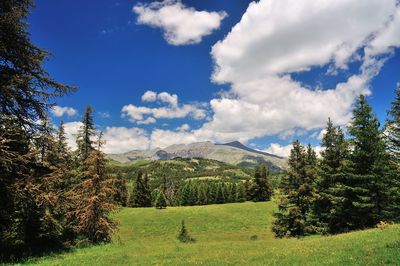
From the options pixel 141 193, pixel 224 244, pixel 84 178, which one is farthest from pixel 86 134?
pixel 141 193

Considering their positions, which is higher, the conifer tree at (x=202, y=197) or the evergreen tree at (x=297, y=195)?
the evergreen tree at (x=297, y=195)

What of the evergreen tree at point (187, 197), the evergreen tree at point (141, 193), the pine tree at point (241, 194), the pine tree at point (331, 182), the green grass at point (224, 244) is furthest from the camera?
the evergreen tree at point (187, 197)

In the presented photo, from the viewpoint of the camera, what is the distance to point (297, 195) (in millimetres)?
38000

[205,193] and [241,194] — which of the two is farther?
[205,193]

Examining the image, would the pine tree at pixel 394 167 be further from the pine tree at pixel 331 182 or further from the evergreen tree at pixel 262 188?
the evergreen tree at pixel 262 188

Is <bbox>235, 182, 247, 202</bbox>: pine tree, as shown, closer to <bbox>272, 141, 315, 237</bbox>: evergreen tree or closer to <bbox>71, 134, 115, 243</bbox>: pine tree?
<bbox>272, 141, 315, 237</bbox>: evergreen tree

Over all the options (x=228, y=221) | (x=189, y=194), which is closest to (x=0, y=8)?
(x=228, y=221)

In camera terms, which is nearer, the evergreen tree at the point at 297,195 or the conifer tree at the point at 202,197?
the evergreen tree at the point at 297,195

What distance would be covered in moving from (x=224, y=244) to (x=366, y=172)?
16.0 meters

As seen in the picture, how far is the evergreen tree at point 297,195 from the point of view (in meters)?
37.4

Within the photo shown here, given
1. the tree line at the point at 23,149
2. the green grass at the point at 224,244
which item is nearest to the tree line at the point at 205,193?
the green grass at the point at 224,244

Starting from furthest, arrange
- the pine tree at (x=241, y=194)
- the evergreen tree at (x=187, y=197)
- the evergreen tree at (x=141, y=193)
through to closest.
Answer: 1. the evergreen tree at (x=187, y=197)
2. the pine tree at (x=241, y=194)
3. the evergreen tree at (x=141, y=193)

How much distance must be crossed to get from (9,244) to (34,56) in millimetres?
11422

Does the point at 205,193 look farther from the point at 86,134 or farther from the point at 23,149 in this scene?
the point at 23,149
